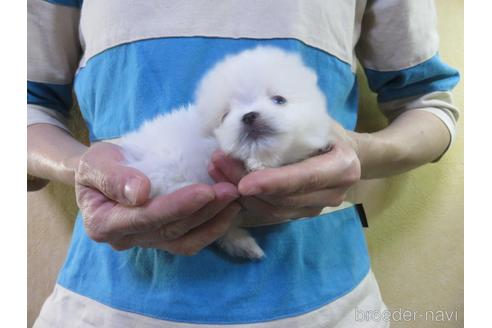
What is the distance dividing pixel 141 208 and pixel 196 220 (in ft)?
0.25

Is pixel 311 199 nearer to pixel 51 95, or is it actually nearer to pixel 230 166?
pixel 230 166

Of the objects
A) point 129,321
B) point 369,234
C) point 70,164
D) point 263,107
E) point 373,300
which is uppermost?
point 263,107

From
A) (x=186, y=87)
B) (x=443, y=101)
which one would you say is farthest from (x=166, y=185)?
(x=443, y=101)

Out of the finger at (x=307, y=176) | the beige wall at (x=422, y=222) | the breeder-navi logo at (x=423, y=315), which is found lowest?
the breeder-navi logo at (x=423, y=315)

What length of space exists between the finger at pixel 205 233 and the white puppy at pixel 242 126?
67 millimetres

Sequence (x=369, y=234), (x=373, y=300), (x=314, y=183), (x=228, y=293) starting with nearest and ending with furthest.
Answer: (x=314, y=183), (x=228, y=293), (x=373, y=300), (x=369, y=234)

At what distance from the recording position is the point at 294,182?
51 centimetres

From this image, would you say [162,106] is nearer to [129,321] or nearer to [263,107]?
[263,107]

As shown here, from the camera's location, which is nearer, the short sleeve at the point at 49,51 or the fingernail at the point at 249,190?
the fingernail at the point at 249,190

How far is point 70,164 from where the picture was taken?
0.73m

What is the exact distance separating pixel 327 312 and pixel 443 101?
1.83ft

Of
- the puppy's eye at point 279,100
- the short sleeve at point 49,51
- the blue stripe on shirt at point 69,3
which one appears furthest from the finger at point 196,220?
the blue stripe on shirt at point 69,3

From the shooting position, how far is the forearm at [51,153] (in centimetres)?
75

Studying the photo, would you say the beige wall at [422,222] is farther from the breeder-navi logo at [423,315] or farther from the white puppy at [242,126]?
the white puppy at [242,126]
